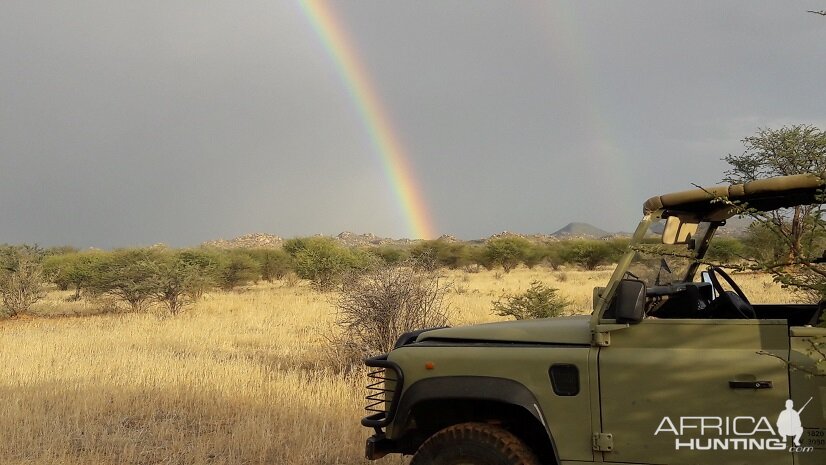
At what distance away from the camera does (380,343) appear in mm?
10055

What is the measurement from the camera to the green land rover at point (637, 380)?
10.2 ft

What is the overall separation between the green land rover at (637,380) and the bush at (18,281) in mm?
19851

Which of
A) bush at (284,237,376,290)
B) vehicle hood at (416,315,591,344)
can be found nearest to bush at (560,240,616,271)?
bush at (284,237,376,290)

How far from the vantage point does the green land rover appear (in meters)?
3.12

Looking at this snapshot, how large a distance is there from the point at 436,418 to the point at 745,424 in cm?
170

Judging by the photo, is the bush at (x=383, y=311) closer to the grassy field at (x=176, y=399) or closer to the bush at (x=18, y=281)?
the grassy field at (x=176, y=399)

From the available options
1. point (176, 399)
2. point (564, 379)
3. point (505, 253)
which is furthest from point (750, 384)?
point (505, 253)

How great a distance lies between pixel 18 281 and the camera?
66.5 ft

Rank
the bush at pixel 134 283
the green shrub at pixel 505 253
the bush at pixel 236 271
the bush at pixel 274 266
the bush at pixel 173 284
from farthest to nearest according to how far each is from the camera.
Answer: the green shrub at pixel 505 253 < the bush at pixel 274 266 < the bush at pixel 236 271 < the bush at pixel 134 283 < the bush at pixel 173 284

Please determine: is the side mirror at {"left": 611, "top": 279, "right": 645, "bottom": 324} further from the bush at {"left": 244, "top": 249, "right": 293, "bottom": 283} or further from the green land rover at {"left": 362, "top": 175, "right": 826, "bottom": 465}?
the bush at {"left": 244, "top": 249, "right": 293, "bottom": 283}

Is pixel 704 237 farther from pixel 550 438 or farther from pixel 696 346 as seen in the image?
pixel 550 438

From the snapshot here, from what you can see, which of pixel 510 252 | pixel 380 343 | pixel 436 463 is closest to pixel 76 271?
pixel 380 343
